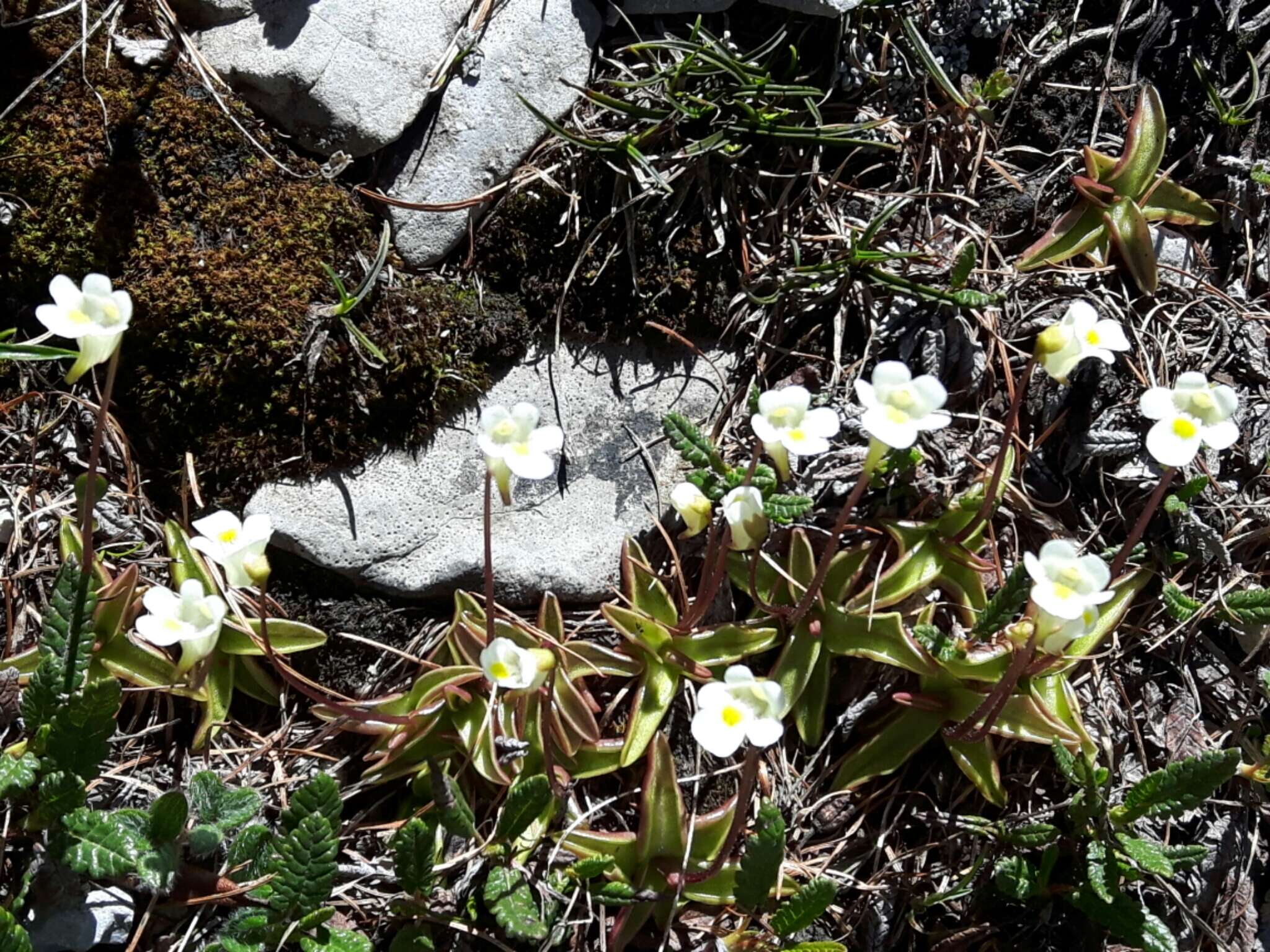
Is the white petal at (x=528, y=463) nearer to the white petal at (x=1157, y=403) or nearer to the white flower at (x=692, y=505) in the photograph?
the white flower at (x=692, y=505)

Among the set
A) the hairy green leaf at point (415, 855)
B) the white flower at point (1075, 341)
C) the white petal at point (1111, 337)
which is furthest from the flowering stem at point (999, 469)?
the hairy green leaf at point (415, 855)

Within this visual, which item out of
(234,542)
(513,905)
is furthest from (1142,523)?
(234,542)

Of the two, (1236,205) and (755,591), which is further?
(1236,205)

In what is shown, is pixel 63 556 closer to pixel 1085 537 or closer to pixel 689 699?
pixel 689 699

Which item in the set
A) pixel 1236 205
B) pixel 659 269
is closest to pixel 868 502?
pixel 659 269

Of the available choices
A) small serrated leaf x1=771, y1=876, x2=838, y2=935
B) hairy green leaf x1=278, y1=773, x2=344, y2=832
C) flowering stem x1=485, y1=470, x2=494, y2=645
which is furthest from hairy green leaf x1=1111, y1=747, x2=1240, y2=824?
hairy green leaf x1=278, y1=773, x2=344, y2=832

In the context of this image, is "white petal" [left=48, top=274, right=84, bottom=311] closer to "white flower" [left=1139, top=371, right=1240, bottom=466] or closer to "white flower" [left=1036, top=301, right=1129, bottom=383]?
"white flower" [left=1036, top=301, right=1129, bottom=383]
